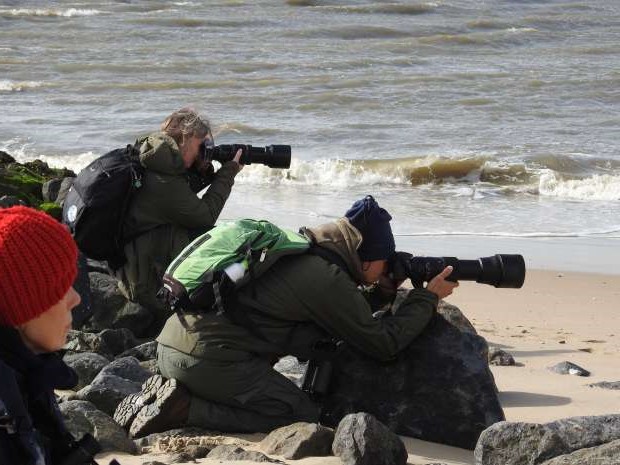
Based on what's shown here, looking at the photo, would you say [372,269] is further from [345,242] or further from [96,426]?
[96,426]

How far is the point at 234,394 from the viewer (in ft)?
16.3

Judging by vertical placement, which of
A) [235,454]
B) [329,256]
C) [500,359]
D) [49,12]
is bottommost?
[49,12]

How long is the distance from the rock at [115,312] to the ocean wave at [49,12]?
77.0 ft

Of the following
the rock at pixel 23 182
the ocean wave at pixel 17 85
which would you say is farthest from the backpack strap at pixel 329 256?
the ocean wave at pixel 17 85

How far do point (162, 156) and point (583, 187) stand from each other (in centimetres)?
704

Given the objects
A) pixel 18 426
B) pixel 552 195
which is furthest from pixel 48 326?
pixel 552 195

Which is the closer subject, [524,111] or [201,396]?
[201,396]

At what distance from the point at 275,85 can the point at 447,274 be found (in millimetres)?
14264

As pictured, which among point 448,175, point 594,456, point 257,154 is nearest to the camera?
point 594,456

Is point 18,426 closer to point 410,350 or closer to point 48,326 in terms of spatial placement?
point 48,326

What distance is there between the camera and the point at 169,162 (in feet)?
20.1

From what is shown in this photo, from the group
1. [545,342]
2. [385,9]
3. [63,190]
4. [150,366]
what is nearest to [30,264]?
[150,366]

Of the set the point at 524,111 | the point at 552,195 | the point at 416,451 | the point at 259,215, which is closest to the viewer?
the point at 416,451

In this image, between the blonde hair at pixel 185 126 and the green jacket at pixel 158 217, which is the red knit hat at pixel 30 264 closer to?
the green jacket at pixel 158 217
